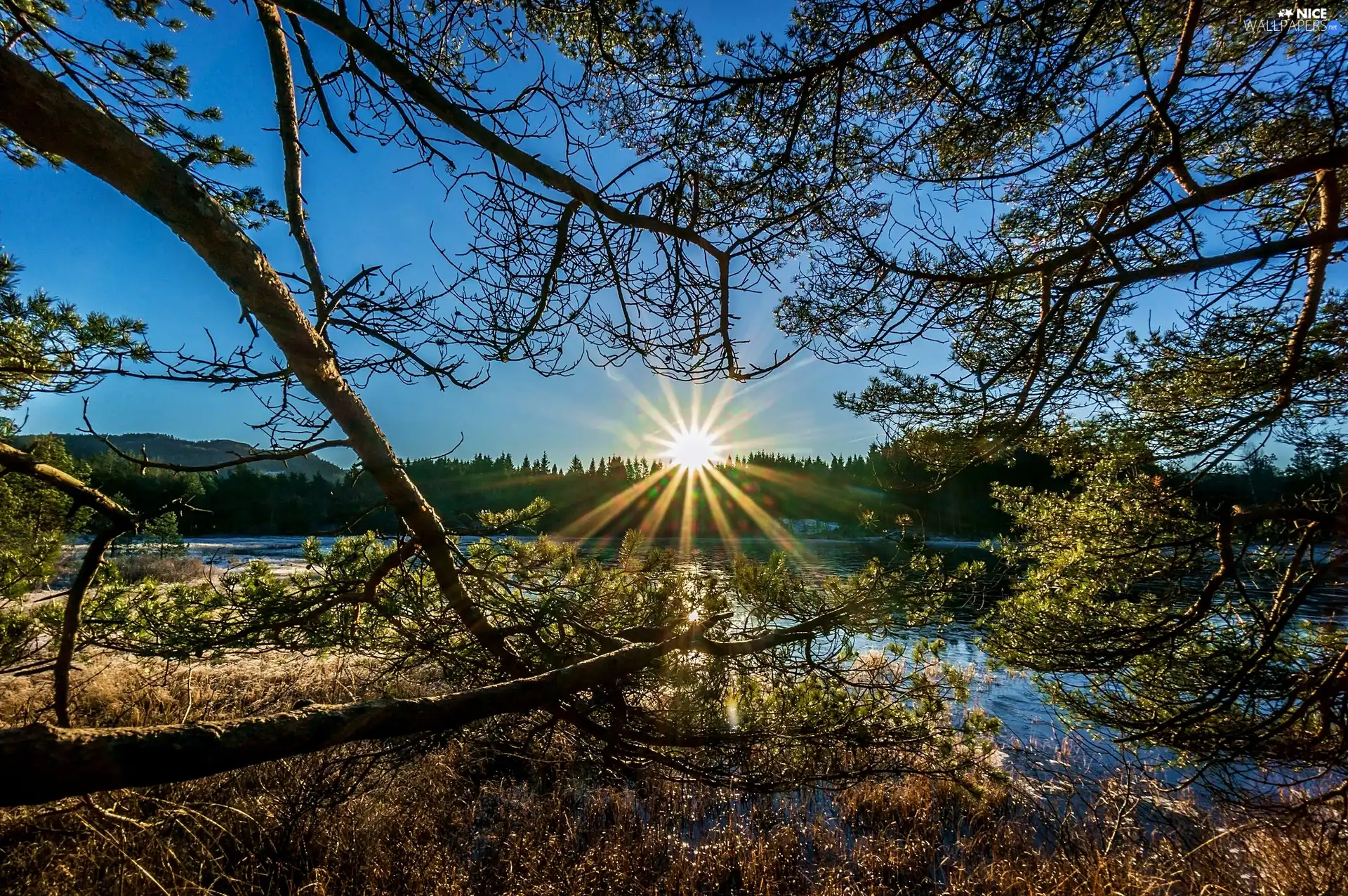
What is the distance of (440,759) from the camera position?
18.3ft

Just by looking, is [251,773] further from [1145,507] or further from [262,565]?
[1145,507]

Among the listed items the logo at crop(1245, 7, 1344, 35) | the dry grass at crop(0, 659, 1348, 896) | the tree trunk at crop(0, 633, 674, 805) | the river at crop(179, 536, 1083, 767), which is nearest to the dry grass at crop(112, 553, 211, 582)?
the river at crop(179, 536, 1083, 767)

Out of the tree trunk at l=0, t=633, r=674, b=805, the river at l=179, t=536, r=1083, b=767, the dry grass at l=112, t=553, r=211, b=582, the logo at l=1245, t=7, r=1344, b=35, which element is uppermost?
the logo at l=1245, t=7, r=1344, b=35

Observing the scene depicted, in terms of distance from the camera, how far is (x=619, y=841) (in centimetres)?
443

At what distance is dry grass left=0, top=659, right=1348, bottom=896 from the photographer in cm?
323

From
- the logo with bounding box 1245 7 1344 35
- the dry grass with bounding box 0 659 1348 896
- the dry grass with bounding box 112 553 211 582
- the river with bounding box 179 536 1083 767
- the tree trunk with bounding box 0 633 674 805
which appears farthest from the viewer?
the dry grass with bounding box 112 553 211 582

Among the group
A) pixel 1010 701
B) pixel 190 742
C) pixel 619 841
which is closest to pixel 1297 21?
pixel 190 742

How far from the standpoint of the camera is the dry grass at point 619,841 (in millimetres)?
3232

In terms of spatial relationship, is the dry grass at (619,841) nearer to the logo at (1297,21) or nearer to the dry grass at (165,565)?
the logo at (1297,21)

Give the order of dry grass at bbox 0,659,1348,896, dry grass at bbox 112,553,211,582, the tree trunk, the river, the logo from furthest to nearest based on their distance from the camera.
Answer: dry grass at bbox 112,553,211,582 → the river → dry grass at bbox 0,659,1348,896 → the logo → the tree trunk

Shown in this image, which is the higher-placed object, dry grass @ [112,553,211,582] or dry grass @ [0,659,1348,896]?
dry grass @ [0,659,1348,896]

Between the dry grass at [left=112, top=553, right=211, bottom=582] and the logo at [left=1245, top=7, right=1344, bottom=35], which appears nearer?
the logo at [left=1245, top=7, right=1344, bottom=35]

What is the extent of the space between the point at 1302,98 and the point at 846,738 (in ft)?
11.7

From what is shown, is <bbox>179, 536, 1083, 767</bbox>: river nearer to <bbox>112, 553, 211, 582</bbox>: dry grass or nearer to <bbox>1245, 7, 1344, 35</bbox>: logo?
<bbox>1245, 7, 1344, 35</bbox>: logo
